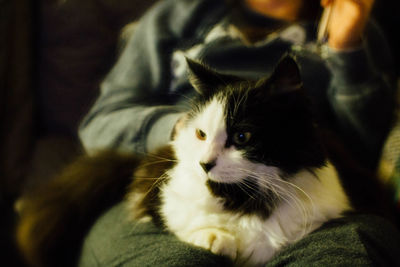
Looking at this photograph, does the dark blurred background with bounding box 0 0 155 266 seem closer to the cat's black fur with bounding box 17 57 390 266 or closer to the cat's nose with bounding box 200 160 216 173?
the cat's black fur with bounding box 17 57 390 266

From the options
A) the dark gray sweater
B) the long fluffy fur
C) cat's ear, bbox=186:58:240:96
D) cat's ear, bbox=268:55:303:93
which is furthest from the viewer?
the dark gray sweater

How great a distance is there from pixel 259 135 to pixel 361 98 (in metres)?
0.53

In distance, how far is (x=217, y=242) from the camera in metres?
0.67

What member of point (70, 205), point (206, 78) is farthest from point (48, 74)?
point (206, 78)

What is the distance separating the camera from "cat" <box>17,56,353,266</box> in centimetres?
64

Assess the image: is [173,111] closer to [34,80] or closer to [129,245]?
[129,245]

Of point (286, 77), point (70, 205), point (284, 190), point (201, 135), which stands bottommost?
point (70, 205)

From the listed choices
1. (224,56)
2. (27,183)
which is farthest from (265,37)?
(27,183)

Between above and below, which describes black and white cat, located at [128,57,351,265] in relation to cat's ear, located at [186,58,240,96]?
below

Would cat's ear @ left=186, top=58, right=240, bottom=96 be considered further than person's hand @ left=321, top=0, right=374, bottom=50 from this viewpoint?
No

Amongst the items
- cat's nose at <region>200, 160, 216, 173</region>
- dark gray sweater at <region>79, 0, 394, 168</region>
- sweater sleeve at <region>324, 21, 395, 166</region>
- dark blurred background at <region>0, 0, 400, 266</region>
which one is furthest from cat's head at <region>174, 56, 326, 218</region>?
dark blurred background at <region>0, 0, 400, 266</region>

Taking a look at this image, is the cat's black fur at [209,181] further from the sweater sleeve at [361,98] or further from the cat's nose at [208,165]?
the sweater sleeve at [361,98]

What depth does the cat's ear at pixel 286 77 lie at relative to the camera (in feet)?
1.97

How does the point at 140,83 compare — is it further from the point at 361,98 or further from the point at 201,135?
the point at 361,98
